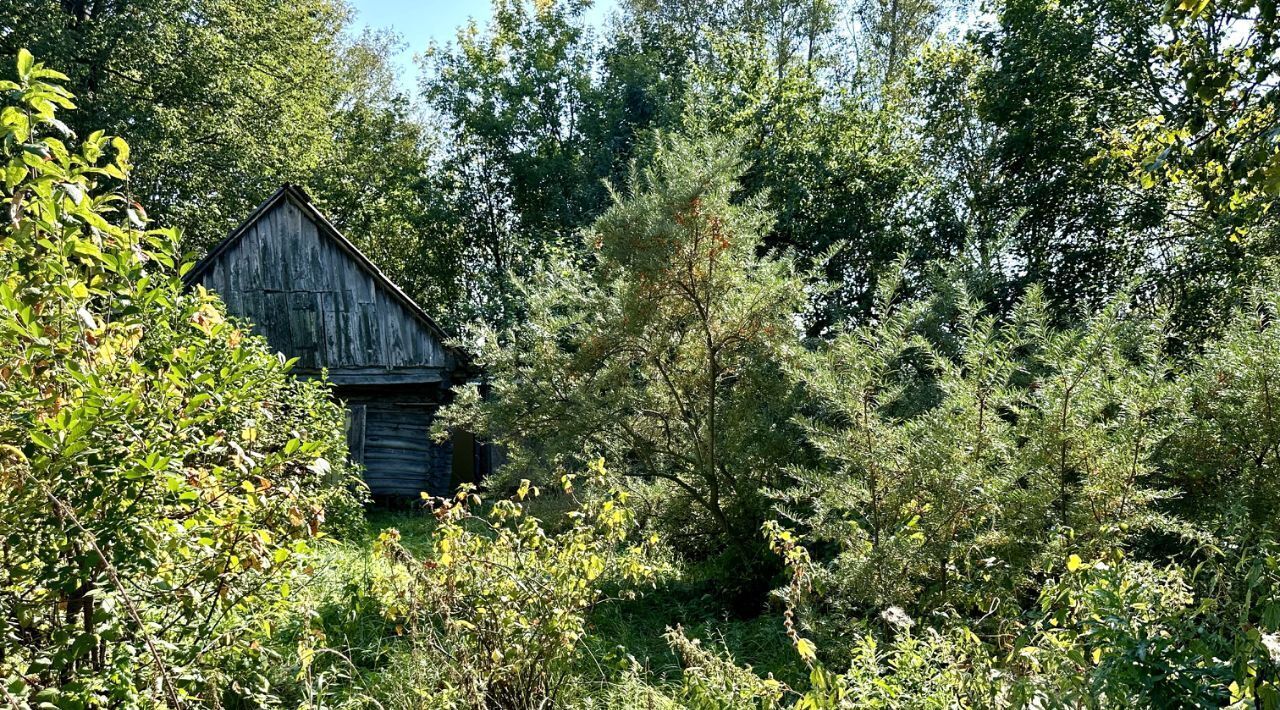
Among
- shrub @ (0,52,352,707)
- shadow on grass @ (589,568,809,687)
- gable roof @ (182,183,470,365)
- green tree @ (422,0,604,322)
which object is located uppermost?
green tree @ (422,0,604,322)

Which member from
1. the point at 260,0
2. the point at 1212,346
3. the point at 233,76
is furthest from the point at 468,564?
the point at 260,0

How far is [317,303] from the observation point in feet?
45.1

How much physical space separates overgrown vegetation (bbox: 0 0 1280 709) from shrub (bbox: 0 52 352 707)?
17 millimetres

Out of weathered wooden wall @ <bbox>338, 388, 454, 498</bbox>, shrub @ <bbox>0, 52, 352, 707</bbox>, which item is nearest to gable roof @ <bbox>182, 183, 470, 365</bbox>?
weathered wooden wall @ <bbox>338, 388, 454, 498</bbox>

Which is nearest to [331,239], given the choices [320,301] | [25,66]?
[320,301]

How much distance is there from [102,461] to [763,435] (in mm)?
4767

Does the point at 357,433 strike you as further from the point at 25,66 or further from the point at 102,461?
the point at 25,66

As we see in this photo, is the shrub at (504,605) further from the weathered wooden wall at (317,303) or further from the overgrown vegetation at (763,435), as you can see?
the weathered wooden wall at (317,303)

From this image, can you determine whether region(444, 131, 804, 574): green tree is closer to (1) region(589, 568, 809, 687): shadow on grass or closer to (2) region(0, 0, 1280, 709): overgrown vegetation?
(2) region(0, 0, 1280, 709): overgrown vegetation

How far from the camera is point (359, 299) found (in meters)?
13.8

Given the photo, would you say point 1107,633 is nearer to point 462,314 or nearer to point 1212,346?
point 1212,346

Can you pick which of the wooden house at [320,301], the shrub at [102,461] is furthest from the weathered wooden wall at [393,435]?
the shrub at [102,461]

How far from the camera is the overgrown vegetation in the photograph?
234 centimetres

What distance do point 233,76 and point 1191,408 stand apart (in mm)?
19488
